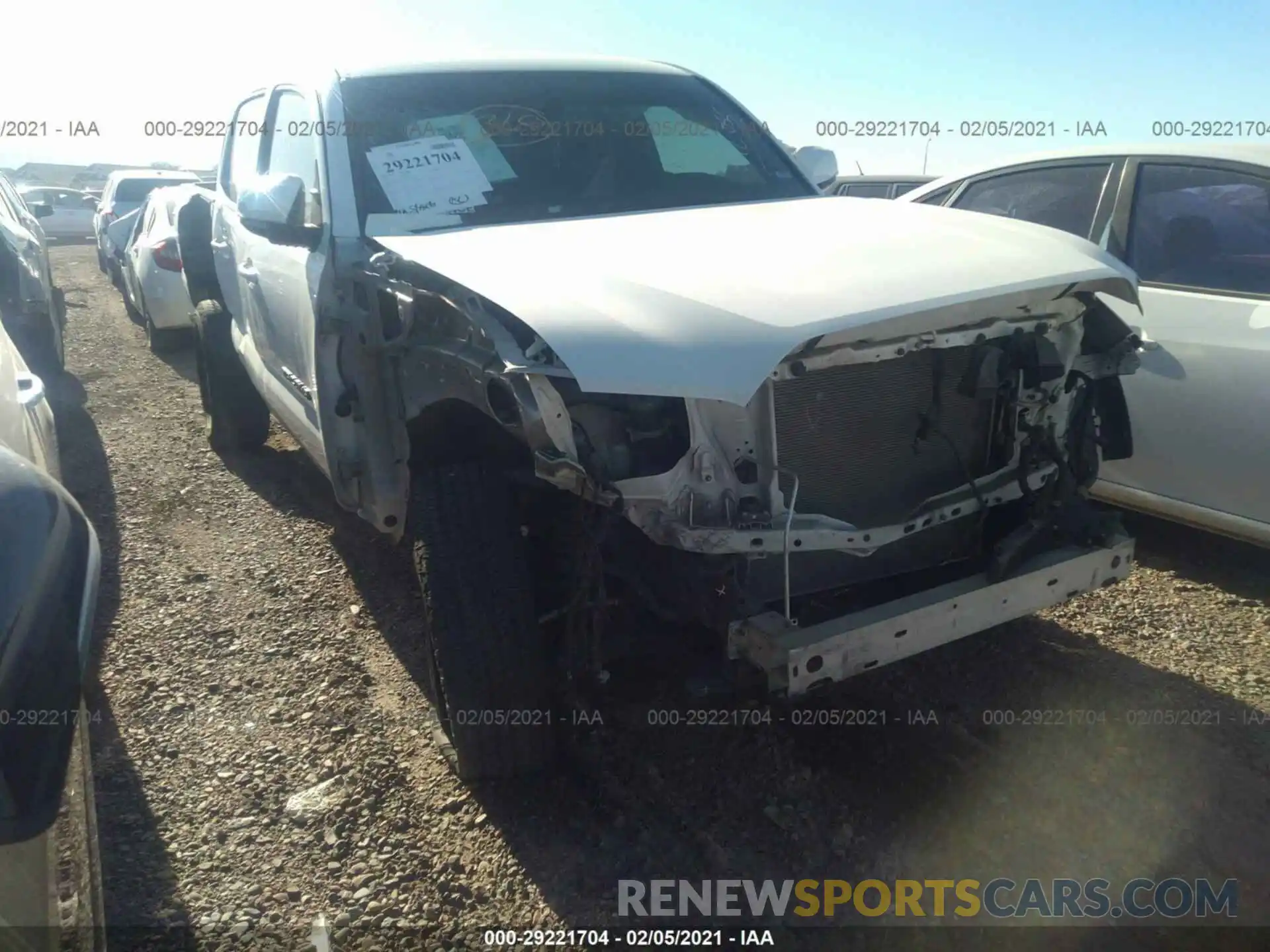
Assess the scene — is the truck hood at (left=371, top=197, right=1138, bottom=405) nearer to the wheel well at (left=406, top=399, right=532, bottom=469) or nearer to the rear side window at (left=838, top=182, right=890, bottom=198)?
the wheel well at (left=406, top=399, right=532, bottom=469)

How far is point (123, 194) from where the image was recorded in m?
13.1

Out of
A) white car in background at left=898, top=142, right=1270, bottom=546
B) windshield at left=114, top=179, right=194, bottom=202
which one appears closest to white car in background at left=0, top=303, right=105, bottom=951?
white car in background at left=898, top=142, right=1270, bottom=546

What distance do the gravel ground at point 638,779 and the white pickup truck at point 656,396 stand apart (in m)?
0.32

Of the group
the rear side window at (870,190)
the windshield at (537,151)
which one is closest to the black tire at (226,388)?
the windshield at (537,151)

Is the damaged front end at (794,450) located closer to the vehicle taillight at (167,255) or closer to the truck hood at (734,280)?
the truck hood at (734,280)

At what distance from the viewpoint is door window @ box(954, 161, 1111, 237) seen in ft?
13.8

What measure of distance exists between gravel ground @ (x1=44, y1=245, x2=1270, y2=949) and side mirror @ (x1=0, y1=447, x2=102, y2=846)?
119 cm

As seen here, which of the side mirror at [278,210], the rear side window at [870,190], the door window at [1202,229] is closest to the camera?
the side mirror at [278,210]

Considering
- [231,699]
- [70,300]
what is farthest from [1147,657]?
[70,300]

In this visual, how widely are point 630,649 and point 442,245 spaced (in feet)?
4.10

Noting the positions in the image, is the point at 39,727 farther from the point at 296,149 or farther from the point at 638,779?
the point at 296,149

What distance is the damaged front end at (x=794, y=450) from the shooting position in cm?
228

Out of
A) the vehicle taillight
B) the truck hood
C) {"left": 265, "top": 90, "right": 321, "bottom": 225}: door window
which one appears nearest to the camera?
the truck hood

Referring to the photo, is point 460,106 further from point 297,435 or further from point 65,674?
point 65,674
